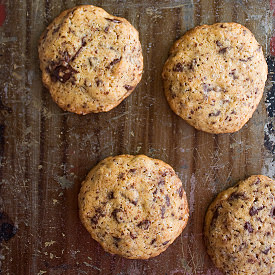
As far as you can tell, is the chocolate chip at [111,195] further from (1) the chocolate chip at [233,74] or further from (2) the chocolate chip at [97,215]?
(1) the chocolate chip at [233,74]

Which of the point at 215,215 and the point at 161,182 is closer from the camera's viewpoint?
the point at 161,182

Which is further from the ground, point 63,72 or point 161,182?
point 63,72

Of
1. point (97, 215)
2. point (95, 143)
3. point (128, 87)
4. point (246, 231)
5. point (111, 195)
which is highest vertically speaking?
point (128, 87)

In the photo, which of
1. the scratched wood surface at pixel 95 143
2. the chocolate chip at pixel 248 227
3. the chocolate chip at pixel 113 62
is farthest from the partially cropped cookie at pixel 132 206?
the chocolate chip at pixel 113 62

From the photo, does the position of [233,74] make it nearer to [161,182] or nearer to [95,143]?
[161,182]

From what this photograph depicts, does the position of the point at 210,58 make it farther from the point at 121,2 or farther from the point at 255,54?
the point at 121,2

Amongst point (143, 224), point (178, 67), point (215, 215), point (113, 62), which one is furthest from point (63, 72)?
point (215, 215)

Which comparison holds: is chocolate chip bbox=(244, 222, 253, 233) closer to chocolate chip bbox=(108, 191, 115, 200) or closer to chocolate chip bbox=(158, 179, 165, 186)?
chocolate chip bbox=(158, 179, 165, 186)

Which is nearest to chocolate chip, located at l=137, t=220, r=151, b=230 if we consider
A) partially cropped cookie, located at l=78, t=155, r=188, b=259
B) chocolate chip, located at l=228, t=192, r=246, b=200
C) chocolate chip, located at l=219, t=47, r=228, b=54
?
partially cropped cookie, located at l=78, t=155, r=188, b=259
